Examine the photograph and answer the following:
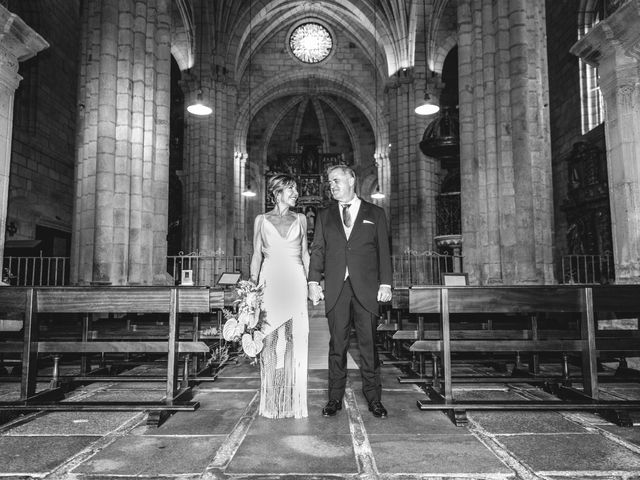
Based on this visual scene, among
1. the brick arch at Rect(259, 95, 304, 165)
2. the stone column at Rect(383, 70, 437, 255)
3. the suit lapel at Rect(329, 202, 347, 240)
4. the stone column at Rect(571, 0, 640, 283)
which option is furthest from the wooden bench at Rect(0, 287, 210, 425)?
the brick arch at Rect(259, 95, 304, 165)

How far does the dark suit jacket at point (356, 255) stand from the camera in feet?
11.2

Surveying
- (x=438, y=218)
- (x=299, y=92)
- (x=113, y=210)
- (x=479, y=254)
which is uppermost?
(x=299, y=92)

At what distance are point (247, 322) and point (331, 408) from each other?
86 centimetres

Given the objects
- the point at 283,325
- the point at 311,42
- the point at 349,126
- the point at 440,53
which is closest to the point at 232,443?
the point at 283,325

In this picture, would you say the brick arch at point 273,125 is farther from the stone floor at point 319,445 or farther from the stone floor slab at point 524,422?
the stone floor slab at point 524,422

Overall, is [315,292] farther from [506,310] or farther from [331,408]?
[506,310]

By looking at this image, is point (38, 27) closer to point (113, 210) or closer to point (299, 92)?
point (113, 210)

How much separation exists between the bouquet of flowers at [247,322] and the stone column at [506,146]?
5.43m

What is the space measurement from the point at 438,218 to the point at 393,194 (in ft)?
6.98

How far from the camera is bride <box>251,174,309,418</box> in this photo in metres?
3.34

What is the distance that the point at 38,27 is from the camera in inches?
548

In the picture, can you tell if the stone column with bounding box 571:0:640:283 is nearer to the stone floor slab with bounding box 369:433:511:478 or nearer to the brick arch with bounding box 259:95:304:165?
the stone floor slab with bounding box 369:433:511:478

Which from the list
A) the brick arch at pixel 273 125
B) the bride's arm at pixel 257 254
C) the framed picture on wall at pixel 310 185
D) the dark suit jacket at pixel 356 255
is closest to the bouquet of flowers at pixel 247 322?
the bride's arm at pixel 257 254

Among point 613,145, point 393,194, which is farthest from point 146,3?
point 393,194
